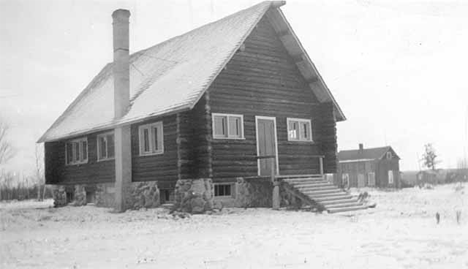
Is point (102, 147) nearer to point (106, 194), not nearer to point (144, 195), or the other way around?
point (106, 194)

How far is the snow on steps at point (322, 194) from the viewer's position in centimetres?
1902

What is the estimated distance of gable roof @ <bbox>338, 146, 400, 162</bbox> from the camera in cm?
5553

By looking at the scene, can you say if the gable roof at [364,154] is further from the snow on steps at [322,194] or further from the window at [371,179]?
the snow on steps at [322,194]

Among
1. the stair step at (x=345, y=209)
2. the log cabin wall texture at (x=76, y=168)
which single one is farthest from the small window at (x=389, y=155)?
the stair step at (x=345, y=209)

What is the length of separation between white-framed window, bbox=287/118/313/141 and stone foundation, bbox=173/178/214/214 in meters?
5.09

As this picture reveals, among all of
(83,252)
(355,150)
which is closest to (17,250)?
(83,252)

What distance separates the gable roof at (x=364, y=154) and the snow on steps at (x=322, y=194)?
35.9 m

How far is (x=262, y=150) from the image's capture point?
72.1 ft

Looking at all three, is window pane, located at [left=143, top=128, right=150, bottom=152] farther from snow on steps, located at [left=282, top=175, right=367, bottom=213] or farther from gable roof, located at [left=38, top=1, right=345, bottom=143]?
snow on steps, located at [left=282, top=175, right=367, bottom=213]

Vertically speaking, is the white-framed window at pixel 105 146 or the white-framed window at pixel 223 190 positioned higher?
the white-framed window at pixel 105 146

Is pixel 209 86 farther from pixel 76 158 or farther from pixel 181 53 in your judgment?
pixel 76 158

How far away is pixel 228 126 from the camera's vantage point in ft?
68.2

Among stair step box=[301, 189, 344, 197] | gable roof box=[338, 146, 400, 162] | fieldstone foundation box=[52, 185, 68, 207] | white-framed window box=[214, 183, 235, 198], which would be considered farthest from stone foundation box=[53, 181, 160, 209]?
gable roof box=[338, 146, 400, 162]

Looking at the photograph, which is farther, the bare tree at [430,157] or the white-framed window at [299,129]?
the bare tree at [430,157]
